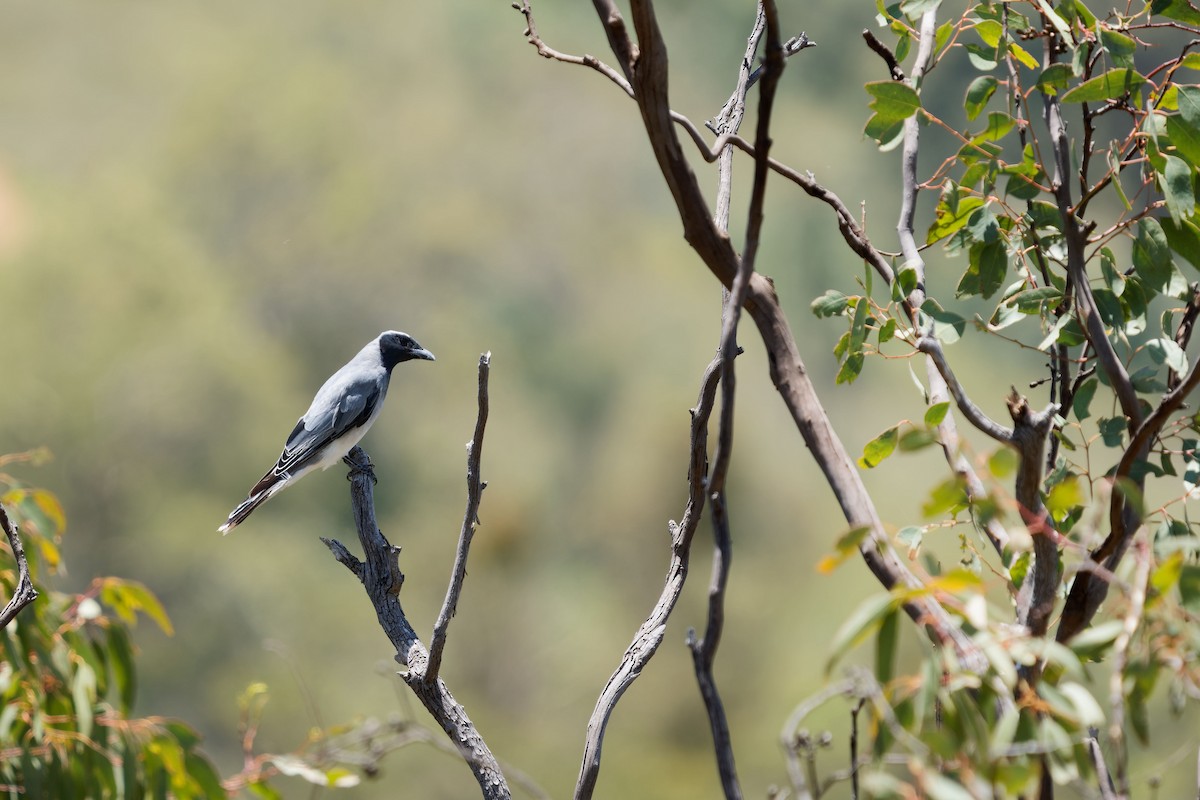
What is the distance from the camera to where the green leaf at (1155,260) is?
4.22 ft

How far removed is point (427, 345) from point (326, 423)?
2955mm

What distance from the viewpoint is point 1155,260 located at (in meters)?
1.29

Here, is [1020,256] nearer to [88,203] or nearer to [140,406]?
[140,406]

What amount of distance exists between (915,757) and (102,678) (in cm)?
193

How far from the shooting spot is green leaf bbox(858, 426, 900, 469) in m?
1.24

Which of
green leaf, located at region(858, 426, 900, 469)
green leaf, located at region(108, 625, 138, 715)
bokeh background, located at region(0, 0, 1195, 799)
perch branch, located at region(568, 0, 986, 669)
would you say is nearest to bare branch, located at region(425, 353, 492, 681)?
perch branch, located at region(568, 0, 986, 669)

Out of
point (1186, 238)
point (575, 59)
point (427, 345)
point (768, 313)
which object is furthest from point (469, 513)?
point (427, 345)

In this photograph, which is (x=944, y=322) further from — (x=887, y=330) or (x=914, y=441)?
(x=914, y=441)

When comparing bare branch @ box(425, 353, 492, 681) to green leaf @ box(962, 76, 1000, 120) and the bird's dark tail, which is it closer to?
green leaf @ box(962, 76, 1000, 120)

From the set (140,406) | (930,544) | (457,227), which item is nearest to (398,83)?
(457,227)

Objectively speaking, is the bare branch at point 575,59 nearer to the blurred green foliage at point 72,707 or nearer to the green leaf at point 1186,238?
the green leaf at point 1186,238

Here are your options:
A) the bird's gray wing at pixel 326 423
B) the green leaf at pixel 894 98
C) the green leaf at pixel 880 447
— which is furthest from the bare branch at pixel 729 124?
the bird's gray wing at pixel 326 423

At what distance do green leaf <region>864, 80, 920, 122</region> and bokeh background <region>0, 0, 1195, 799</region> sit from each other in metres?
4.14

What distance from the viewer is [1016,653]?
2.52 ft
